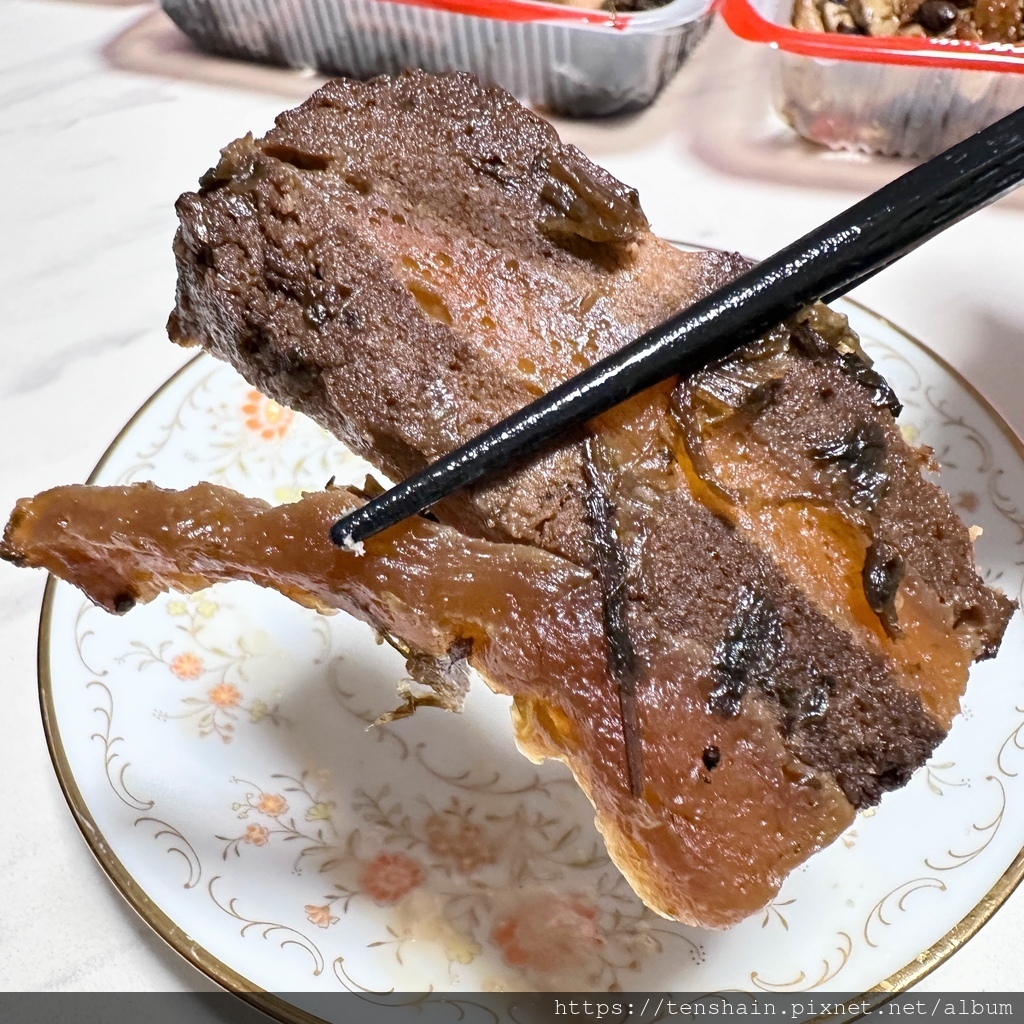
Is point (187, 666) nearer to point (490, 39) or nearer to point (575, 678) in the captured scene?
point (575, 678)

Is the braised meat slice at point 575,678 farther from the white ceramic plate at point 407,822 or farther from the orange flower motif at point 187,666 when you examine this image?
the orange flower motif at point 187,666

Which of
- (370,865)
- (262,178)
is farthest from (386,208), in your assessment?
(370,865)

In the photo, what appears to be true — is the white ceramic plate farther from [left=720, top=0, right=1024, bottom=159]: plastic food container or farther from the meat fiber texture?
[left=720, top=0, right=1024, bottom=159]: plastic food container

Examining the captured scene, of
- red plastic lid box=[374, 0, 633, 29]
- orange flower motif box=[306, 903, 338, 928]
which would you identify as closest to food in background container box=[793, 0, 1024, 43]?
red plastic lid box=[374, 0, 633, 29]

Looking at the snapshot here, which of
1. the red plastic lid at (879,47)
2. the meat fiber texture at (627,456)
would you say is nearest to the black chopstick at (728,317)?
the meat fiber texture at (627,456)

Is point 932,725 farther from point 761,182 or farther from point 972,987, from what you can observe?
point 761,182

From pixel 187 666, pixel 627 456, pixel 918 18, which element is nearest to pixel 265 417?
pixel 187 666
